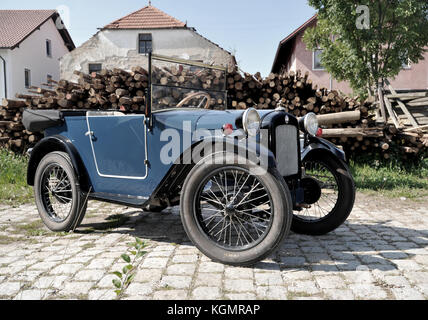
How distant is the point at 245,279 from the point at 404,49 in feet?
34.4

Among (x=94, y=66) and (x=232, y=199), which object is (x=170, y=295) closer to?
(x=232, y=199)

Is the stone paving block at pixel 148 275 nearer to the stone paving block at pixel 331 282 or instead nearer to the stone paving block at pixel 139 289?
the stone paving block at pixel 139 289

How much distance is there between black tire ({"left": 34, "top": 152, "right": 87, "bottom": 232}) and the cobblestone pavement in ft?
0.45

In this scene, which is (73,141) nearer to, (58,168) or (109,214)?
(58,168)

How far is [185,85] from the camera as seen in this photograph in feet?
12.8

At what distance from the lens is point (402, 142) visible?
7.92m

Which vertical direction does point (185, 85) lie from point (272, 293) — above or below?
above

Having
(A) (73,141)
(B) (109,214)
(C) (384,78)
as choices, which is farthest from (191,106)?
(C) (384,78)

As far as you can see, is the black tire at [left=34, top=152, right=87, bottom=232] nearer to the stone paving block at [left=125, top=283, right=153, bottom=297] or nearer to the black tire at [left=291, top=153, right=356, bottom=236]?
the stone paving block at [left=125, top=283, right=153, bottom=297]

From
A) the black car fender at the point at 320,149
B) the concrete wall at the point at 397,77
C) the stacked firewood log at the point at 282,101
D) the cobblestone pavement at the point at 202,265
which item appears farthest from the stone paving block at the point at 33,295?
the concrete wall at the point at 397,77

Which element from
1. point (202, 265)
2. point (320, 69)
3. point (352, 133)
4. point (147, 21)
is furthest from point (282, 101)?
point (147, 21)

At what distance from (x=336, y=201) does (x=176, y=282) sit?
1897mm

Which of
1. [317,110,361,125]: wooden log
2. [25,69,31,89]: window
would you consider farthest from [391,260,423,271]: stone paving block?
[25,69,31,89]: window

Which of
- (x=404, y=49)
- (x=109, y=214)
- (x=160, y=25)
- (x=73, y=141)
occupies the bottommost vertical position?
(x=109, y=214)
